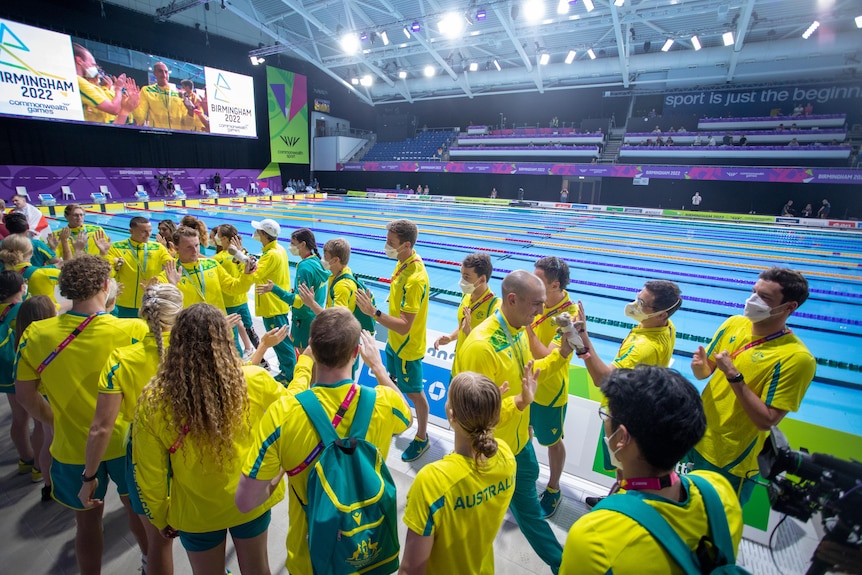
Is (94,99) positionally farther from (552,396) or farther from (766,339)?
(766,339)

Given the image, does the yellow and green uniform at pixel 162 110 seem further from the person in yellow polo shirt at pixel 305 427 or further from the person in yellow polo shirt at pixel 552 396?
the person in yellow polo shirt at pixel 305 427

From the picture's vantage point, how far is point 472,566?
1430mm

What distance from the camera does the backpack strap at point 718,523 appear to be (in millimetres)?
1016

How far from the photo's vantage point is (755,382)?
2113 millimetres

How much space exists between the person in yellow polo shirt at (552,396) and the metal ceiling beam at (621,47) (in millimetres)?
18079

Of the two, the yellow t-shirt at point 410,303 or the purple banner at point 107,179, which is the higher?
the purple banner at point 107,179

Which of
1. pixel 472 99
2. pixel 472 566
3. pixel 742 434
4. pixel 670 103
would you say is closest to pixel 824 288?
pixel 742 434

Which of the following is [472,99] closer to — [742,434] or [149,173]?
[149,173]

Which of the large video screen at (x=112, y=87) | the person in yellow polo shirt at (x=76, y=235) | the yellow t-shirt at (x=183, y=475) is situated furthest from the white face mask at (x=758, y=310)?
the large video screen at (x=112, y=87)

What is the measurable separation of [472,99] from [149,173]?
21.0 metres

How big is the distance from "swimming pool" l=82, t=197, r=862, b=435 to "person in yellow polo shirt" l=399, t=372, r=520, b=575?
3291mm

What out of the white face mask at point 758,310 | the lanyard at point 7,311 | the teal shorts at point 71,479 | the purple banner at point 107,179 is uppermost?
the purple banner at point 107,179

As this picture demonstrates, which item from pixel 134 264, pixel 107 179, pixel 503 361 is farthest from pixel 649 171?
pixel 107 179

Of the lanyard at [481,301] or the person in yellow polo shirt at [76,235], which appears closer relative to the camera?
the lanyard at [481,301]
